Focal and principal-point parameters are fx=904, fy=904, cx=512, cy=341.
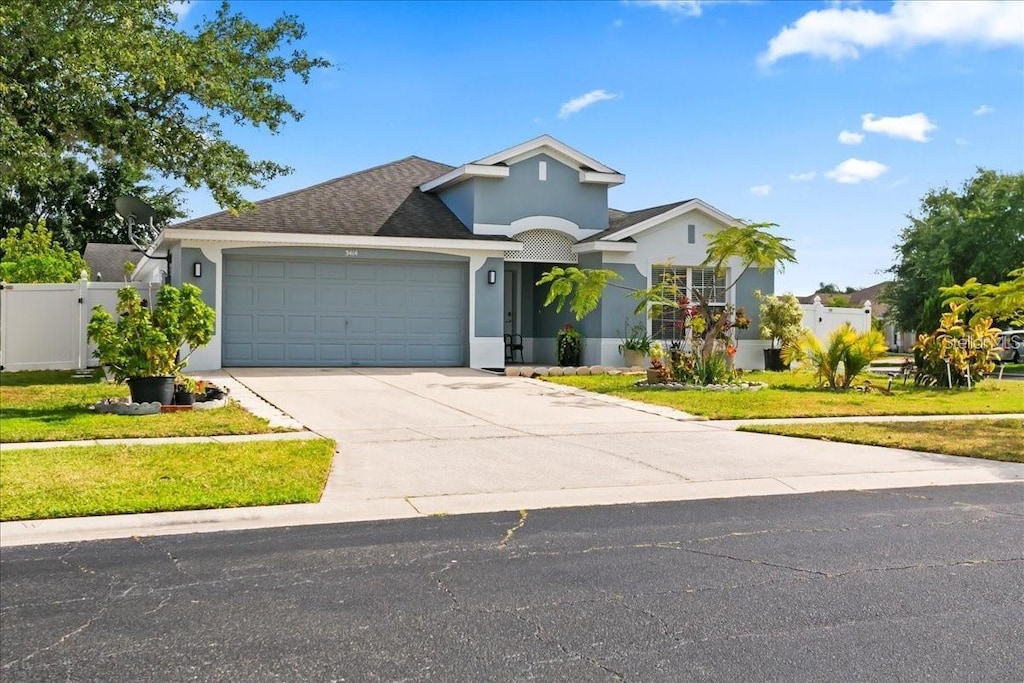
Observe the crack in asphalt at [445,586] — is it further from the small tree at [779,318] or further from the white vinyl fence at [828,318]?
the white vinyl fence at [828,318]

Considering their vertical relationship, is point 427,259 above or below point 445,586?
above

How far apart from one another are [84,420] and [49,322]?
9.90m

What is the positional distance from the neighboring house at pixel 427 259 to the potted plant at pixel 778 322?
0.33 m

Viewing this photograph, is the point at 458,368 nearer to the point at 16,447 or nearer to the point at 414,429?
the point at 414,429

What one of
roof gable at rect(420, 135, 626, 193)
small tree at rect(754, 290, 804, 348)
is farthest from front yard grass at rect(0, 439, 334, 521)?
small tree at rect(754, 290, 804, 348)

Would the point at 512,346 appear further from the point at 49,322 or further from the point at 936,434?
the point at 936,434

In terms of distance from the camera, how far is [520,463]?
31.7ft

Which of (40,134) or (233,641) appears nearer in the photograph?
(233,641)

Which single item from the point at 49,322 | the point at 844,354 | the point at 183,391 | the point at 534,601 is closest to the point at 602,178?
the point at 844,354

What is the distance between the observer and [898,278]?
42.1m

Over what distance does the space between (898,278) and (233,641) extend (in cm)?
4243

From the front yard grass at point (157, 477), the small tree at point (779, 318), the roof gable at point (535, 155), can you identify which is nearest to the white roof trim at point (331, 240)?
the roof gable at point (535, 155)

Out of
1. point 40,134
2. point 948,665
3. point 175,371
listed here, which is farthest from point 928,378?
point 40,134

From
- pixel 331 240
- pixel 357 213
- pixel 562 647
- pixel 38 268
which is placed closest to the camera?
pixel 562 647
